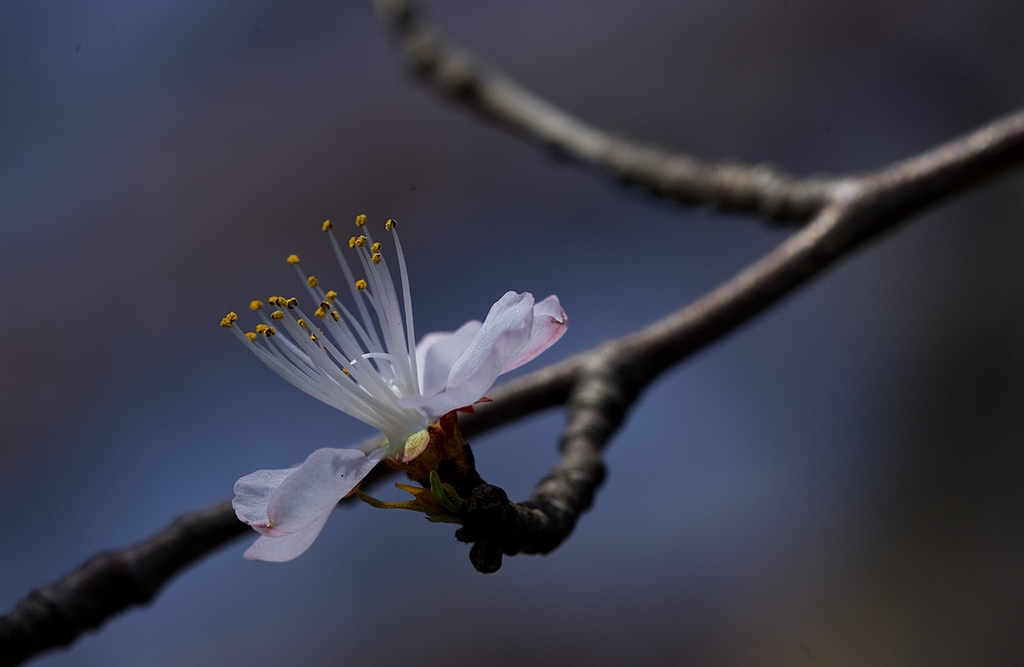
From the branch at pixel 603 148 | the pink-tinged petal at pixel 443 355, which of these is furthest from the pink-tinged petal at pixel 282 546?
the branch at pixel 603 148

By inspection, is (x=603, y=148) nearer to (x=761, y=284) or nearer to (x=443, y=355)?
(x=761, y=284)

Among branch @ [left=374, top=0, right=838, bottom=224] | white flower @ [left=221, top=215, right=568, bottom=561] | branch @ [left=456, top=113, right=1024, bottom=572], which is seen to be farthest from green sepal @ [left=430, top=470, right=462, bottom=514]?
branch @ [left=374, top=0, right=838, bottom=224]

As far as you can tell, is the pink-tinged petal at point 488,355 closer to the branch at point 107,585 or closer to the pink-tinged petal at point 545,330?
the pink-tinged petal at point 545,330

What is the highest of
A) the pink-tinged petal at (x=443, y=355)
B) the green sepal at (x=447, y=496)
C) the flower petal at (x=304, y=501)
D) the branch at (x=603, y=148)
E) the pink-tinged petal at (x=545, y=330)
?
the branch at (x=603, y=148)

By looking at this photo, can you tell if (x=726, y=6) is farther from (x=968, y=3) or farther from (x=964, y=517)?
(x=964, y=517)

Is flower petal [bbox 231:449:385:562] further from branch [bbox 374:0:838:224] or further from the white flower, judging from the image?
branch [bbox 374:0:838:224]

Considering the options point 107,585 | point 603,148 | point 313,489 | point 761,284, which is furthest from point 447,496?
point 603,148
